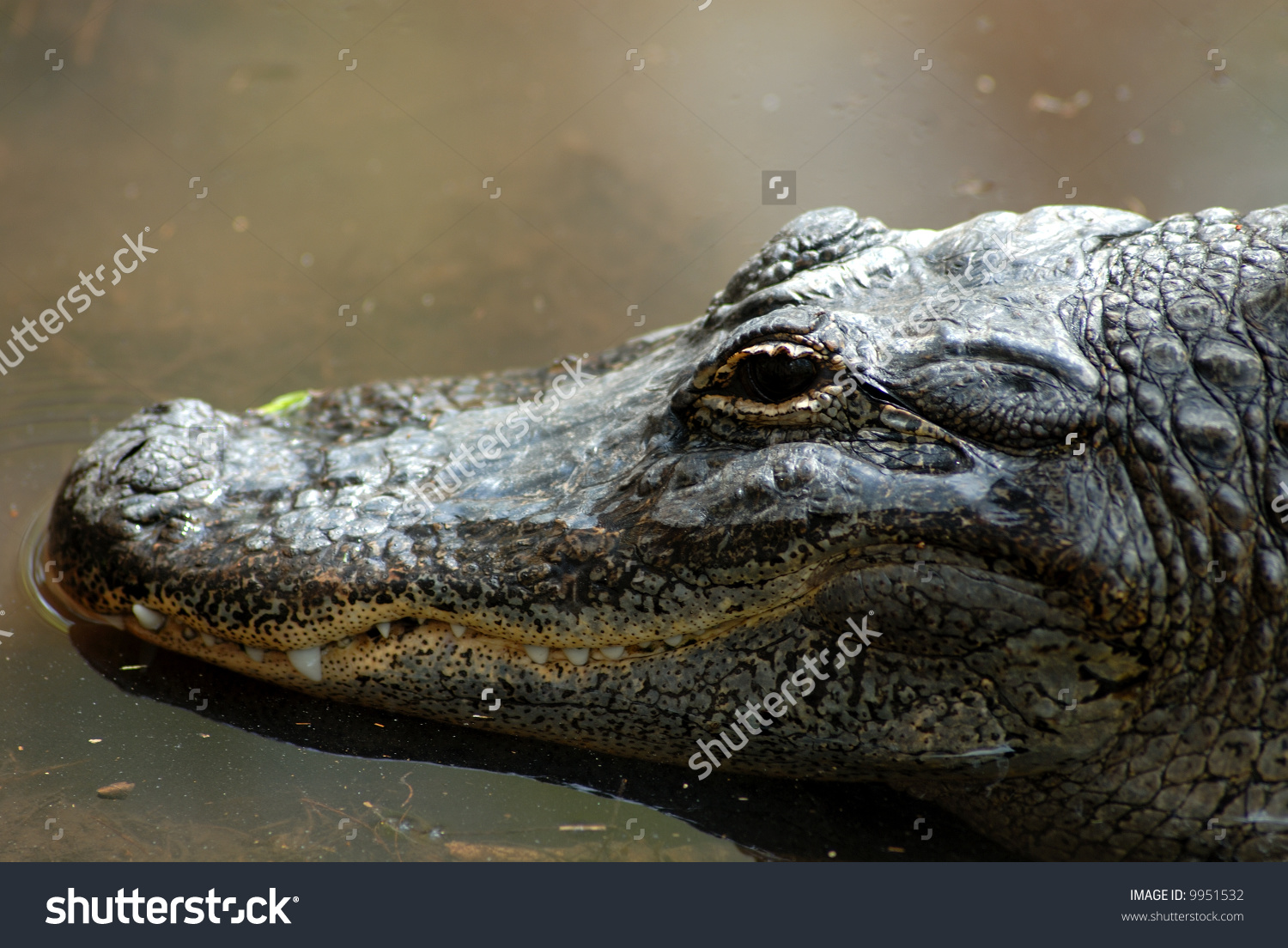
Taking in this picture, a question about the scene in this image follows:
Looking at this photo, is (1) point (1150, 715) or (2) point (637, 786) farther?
(2) point (637, 786)

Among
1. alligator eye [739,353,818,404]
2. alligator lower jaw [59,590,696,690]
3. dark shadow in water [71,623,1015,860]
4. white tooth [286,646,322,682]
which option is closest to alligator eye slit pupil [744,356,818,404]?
alligator eye [739,353,818,404]

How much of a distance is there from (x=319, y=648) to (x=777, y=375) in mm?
1574

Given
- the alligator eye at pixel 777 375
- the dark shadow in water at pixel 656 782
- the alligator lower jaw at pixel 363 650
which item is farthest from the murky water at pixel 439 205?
the alligator eye at pixel 777 375

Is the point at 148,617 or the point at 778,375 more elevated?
the point at 778,375

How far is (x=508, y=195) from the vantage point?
248 inches

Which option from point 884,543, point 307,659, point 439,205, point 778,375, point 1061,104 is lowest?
point 307,659

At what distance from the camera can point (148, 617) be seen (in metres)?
3.14

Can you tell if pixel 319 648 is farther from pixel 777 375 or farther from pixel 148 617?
pixel 777 375

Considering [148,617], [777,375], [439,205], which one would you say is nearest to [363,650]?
[148,617]

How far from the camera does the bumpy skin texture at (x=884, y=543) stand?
250cm

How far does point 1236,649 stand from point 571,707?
68.7 inches

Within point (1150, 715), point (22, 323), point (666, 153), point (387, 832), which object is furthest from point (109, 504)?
point (666, 153)

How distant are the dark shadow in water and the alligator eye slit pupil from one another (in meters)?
1.15
